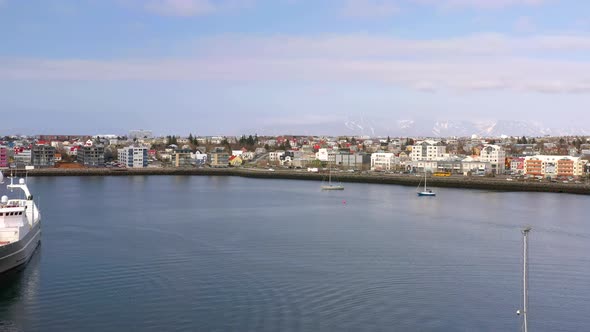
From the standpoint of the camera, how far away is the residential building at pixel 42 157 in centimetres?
3572

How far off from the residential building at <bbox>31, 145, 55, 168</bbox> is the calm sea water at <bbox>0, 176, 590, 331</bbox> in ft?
69.0

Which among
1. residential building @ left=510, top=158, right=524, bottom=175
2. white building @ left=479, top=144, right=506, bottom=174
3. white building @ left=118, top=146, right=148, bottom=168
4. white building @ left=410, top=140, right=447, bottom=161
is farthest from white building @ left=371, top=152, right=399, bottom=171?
white building @ left=118, top=146, right=148, bottom=168

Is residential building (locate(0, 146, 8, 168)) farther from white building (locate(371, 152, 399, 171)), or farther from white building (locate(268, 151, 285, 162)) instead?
white building (locate(371, 152, 399, 171))

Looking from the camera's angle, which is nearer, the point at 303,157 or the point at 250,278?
the point at 250,278

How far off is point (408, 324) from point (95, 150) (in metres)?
32.5

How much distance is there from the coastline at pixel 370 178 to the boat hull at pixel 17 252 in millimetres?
18518

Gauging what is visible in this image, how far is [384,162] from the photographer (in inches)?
1417

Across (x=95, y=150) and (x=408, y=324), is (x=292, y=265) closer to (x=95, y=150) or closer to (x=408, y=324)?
(x=408, y=324)

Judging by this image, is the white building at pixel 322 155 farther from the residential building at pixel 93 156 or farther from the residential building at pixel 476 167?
the residential building at pixel 93 156

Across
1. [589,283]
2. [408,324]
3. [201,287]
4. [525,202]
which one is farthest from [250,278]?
[525,202]

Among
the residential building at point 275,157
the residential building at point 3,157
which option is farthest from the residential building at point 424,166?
the residential building at point 3,157

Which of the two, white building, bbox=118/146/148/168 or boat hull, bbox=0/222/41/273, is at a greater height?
white building, bbox=118/146/148/168

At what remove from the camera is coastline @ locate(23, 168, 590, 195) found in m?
23.9

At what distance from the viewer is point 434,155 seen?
3619cm
